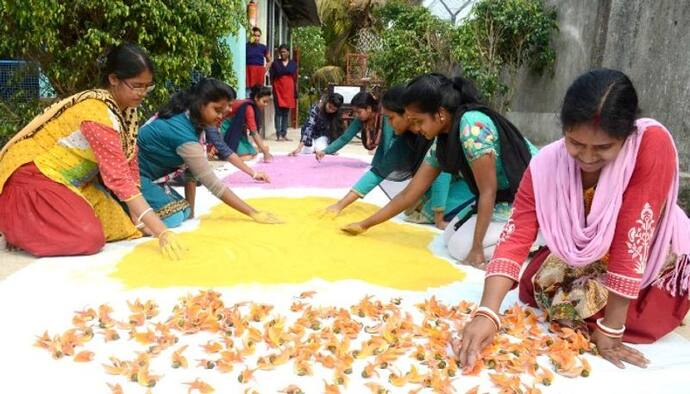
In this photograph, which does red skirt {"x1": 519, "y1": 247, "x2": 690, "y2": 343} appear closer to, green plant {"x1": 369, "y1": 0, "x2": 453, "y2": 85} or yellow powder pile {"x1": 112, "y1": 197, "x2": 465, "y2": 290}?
yellow powder pile {"x1": 112, "y1": 197, "x2": 465, "y2": 290}

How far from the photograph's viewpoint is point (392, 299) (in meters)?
2.32

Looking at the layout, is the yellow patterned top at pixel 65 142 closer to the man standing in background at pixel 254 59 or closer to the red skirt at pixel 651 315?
the red skirt at pixel 651 315

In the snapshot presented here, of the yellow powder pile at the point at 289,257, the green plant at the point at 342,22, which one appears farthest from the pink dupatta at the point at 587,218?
the green plant at the point at 342,22

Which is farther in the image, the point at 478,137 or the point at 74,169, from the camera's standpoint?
the point at 74,169

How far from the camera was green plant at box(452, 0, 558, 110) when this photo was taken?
26.2 feet

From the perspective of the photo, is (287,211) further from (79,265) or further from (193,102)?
(79,265)

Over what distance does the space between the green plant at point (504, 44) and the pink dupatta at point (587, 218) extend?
6.38 m

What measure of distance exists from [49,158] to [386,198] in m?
2.66

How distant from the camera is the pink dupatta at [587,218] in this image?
1.82 meters

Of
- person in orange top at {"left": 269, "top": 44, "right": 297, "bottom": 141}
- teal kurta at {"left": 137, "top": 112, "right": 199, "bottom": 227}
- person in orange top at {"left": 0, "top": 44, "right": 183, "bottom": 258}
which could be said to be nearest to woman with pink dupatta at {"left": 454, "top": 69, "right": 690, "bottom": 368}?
person in orange top at {"left": 0, "top": 44, "right": 183, "bottom": 258}

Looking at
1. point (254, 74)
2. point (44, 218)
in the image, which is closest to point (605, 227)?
point (44, 218)

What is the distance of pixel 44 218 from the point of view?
9.16 ft

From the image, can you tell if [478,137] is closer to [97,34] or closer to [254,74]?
[97,34]

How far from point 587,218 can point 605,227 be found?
8cm
